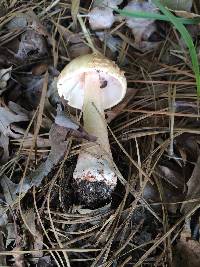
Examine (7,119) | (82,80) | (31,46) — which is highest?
(31,46)

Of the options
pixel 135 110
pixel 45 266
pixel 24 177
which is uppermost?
pixel 135 110

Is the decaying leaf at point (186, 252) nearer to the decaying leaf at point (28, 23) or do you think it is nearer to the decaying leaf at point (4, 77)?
the decaying leaf at point (4, 77)

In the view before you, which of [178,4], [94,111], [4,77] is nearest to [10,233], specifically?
[94,111]

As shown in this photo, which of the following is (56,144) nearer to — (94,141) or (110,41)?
(94,141)

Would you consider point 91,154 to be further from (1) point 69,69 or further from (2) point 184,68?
(2) point 184,68

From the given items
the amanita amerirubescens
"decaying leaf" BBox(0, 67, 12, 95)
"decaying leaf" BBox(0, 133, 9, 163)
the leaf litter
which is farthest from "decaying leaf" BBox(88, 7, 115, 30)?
"decaying leaf" BBox(0, 133, 9, 163)

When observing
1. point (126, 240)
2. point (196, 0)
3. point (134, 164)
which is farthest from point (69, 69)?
point (196, 0)

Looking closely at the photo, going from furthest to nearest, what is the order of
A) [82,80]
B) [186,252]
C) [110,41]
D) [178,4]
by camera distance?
[110,41] → [178,4] → [82,80] → [186,252]
